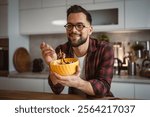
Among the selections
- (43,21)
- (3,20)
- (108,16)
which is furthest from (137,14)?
(3,20)

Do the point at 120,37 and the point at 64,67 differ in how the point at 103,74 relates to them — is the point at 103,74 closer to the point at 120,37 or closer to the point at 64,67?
the point at 64,67

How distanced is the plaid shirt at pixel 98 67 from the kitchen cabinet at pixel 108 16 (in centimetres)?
28

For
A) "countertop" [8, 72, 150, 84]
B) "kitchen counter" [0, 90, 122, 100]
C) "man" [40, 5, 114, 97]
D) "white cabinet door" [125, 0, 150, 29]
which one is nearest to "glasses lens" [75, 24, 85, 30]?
"man" [40, 5, 114, 97]

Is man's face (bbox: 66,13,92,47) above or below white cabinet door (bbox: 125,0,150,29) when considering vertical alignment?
below

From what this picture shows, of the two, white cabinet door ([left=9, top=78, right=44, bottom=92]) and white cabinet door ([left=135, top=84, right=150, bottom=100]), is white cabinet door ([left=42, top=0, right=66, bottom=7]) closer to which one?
white cabinet door ([left=9, top=78, right=44, bottom=92])

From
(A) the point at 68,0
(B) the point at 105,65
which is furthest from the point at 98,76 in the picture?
(A) the point at 68,0

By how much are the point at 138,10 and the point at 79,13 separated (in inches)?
19.8

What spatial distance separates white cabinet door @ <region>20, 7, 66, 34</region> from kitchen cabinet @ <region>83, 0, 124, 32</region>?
0.58ft

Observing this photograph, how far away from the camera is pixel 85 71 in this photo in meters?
0.73

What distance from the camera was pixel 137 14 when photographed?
1104 millimetres

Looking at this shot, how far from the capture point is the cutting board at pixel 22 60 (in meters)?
1.00

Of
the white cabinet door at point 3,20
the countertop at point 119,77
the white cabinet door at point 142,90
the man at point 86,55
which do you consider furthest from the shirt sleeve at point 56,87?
the white cabinet door at point 3,20

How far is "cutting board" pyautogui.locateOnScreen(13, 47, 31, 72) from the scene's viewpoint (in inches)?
39.2

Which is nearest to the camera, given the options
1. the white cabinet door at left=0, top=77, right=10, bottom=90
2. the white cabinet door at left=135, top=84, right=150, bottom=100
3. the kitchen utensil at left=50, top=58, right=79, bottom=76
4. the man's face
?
the kitchen utensil at left=50, top=58, right=79, bottom=76
